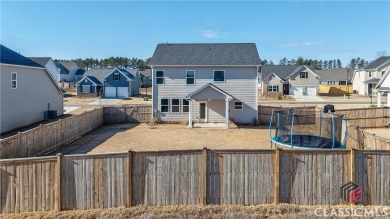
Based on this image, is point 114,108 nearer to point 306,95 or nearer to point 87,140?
point 87,140

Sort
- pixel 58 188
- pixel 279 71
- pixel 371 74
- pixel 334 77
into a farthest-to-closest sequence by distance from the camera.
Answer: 1. pixel 334 77
2. pixel 279 71
3. pixel 371 74
4. pixel 58 188

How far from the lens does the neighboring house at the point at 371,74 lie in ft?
190

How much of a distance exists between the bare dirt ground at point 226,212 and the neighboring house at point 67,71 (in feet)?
256

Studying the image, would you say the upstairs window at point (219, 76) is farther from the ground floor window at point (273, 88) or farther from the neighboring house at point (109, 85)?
the ground floor window at point (273, 88)

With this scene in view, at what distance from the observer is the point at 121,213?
7.78 metres

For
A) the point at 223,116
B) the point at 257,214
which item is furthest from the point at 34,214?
the point at 223,116

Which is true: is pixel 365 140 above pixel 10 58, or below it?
below

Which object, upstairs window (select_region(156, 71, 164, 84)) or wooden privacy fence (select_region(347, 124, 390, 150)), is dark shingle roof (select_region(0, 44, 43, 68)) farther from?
wooden privacy fence (select_region(347, 124, 390, 150))

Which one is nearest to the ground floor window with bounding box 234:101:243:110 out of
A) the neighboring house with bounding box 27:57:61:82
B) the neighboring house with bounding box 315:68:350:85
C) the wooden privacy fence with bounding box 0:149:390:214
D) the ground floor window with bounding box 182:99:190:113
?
the ground floor window with bounding box 182:99:190:113

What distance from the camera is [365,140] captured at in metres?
13.4

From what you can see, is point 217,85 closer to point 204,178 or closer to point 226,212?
point 204,178

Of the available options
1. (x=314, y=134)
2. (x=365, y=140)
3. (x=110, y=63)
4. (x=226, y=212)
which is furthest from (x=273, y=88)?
(x=110, y=63)

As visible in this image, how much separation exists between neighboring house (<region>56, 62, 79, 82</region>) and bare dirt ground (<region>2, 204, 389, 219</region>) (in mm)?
78131

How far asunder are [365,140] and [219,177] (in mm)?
8549
